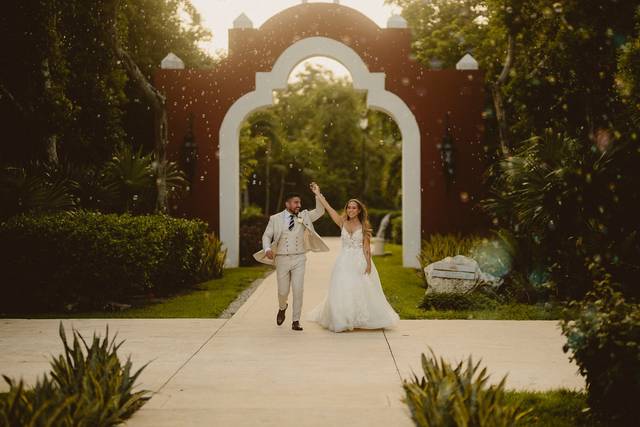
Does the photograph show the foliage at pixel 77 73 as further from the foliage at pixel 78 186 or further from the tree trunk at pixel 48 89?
the foliage at pixel 78 186

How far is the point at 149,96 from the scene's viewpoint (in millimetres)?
18453

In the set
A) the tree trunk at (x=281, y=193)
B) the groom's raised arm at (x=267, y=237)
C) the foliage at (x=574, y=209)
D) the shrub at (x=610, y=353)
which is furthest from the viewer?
the tree trunk at (x=281, y=193)

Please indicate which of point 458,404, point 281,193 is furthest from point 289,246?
point 281,193

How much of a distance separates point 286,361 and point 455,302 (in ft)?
16.8

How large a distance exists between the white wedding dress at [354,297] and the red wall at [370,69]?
10.1 metres

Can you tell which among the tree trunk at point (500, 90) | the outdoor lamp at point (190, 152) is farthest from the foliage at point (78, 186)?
the tree trunk at point (500, 90)

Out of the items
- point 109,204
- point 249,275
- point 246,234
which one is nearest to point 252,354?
point 109,204

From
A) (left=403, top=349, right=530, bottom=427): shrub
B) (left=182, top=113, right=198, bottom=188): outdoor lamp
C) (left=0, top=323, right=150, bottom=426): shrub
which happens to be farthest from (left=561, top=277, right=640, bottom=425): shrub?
(left=182, top=113, right=198, bottom=188): outdoor lamp

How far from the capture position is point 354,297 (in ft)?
33.9

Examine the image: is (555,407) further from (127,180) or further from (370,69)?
(370,69)

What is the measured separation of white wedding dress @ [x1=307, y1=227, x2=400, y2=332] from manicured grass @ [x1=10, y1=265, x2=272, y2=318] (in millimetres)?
2473

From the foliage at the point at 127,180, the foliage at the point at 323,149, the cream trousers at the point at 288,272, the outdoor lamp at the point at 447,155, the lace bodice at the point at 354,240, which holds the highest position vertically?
the foliage at the point at 323,149

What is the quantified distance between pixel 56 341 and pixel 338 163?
5037 cm

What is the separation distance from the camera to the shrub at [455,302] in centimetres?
1252
